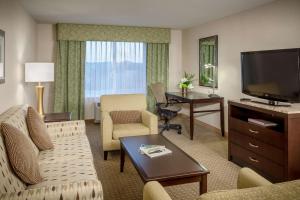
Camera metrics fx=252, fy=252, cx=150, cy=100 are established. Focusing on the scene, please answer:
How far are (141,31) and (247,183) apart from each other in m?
4.99

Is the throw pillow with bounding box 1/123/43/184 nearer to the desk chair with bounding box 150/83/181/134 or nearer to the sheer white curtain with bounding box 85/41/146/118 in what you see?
the desk chair with bounding box 150/83/181/134

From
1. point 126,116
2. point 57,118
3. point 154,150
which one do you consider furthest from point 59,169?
point 126,116

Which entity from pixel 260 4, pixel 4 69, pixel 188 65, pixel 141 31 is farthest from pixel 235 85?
pixel 4 69

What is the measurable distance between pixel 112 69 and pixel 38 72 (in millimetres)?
2538

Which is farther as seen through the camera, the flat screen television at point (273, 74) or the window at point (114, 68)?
the window at point (114, 68)

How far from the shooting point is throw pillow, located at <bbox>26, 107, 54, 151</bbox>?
253 cm

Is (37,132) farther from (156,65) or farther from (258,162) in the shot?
(156,65)

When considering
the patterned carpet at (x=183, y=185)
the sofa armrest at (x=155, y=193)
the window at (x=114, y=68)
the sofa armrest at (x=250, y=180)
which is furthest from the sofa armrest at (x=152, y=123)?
the window at (x=114, y=68)

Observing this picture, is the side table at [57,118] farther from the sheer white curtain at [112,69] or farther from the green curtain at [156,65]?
the green curtain at [156,65]

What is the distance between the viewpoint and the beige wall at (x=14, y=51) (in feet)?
10.1

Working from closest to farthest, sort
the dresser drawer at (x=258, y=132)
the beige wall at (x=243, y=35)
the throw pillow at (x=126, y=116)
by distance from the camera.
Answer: the dresser drawer at (x=258, y=132) → the beige wall at (x=243, y=35) → the throw pillow at (x=126, y=116)

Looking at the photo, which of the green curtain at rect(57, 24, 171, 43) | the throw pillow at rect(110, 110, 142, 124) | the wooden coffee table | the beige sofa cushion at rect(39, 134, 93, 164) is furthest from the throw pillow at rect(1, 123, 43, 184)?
the green curtain at rect(57, 24, 171, 43)

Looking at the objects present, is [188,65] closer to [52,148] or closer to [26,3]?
[26,3]

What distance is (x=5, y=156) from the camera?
1669 mm
